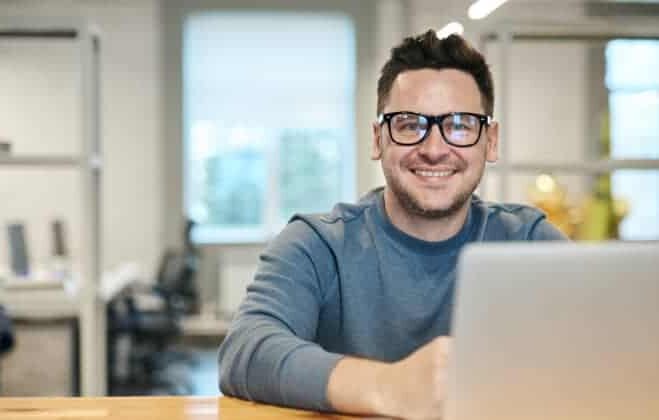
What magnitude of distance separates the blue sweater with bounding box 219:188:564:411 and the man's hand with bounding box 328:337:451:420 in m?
0.27

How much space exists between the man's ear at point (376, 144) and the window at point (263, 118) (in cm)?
648

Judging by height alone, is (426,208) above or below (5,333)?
above

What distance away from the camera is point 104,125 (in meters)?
7.81

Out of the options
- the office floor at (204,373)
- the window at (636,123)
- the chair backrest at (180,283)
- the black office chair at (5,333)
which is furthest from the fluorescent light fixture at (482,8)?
the chair backrest at (180,283)

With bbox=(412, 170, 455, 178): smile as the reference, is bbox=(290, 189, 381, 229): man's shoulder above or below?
below

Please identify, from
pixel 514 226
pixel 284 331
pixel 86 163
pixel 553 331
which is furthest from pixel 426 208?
pixel 86 163

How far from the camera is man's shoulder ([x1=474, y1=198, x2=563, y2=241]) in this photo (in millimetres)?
1696

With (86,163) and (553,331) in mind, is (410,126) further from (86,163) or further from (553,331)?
(86,163)

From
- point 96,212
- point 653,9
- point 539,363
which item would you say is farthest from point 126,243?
point 539,363

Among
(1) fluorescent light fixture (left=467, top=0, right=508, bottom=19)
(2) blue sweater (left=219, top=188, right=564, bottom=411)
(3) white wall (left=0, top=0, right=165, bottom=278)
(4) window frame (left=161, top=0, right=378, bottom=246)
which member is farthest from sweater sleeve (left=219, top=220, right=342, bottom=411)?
(4) window frame (left=161, top=0, right=378, bottom=246)

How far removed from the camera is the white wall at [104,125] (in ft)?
24.8

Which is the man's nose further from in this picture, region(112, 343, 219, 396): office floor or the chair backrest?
the chair backrest

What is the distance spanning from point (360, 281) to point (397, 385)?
49 cm

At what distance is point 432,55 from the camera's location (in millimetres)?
1600
